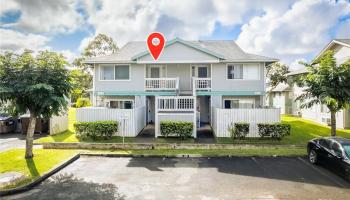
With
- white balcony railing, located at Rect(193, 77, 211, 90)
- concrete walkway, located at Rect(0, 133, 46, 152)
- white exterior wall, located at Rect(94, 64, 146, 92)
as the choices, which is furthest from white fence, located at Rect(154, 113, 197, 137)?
concrete walkway, located at Rect(0, 133, 46, 152)

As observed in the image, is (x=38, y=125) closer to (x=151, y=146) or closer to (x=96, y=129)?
(x=96, y=129)

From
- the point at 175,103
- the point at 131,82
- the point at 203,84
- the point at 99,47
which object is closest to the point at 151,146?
the point at 175,103

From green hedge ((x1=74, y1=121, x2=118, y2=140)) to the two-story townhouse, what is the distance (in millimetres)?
5473

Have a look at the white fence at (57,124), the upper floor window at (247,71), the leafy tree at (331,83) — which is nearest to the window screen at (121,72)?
the white fence at (57,124)

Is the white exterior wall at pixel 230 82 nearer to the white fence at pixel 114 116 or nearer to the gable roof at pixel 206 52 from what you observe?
the gable roof at pixel 206 52

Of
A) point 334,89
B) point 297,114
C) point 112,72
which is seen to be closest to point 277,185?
point 334,89

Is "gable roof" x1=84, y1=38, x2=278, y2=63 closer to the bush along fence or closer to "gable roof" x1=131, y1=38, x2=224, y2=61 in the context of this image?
"gable roof" x1=131, y1=38, x2=224, y2=61

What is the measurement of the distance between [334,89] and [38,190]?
15.9m

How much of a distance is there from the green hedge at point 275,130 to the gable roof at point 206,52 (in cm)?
671

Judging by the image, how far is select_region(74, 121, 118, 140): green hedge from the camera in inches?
564

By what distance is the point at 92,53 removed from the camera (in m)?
41.6

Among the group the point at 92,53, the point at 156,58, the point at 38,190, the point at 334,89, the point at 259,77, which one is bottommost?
the point at 38,190

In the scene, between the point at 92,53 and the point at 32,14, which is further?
the point at 92,53

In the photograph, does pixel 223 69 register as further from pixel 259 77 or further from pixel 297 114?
pixel 297 114
